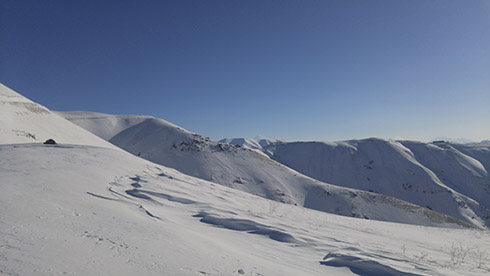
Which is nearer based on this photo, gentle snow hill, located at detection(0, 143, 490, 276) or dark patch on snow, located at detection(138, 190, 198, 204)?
gentle snow hill, located at detection(0, 143, 490, 276)

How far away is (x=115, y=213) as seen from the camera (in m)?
4.65

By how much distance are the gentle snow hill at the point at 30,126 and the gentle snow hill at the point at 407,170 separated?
2888 inches

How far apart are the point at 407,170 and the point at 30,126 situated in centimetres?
9756

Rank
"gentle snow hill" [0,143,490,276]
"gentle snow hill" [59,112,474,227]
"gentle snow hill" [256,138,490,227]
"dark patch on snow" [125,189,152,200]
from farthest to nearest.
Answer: "gentle snow hill" [256,138,490,227] < "gentle snow hill" [59,112,474,227] < "dark patch on snow" [125,189,152,200] < "gentle snow hill" [0,143,490,276]

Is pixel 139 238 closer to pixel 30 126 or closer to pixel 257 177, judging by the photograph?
pixel 30 126

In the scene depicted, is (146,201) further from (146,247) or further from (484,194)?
(484,194)

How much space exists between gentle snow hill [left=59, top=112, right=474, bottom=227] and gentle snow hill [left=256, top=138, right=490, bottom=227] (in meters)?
12.3

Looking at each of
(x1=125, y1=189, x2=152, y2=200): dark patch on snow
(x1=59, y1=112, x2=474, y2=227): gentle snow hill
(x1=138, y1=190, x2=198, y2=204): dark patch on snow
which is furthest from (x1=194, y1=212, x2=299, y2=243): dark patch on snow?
(x1=59, y1=112, x2=474, y2=227): gentle snow hill

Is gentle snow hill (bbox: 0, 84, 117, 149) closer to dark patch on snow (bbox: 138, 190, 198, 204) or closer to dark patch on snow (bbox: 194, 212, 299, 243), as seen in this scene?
dark patch on snow (bbox: 138, 190, 198, 204)

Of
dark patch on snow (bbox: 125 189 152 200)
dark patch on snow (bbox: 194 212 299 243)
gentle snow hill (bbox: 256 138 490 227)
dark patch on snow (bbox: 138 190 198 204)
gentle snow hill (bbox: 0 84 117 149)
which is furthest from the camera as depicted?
gentle snow hill (bbox: 256 138 490 227)

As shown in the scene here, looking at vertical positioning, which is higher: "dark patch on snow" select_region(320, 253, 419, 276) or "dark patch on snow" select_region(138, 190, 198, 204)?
"dark patch on snow" select_region(138, 190, 198, 204)

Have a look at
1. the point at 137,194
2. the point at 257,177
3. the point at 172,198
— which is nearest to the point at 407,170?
the point at 257,177

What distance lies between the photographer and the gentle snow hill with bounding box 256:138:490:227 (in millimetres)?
61375

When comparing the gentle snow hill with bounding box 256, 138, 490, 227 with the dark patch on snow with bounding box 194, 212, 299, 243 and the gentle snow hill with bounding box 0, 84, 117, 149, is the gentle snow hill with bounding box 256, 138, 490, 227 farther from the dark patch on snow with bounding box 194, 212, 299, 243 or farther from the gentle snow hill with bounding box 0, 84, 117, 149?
the gentle snow hill with bounding box 0, 84, 117, 149
